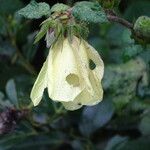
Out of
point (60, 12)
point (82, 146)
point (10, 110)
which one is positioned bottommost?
point (82, 146)

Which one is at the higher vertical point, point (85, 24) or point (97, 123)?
point (85, 24)

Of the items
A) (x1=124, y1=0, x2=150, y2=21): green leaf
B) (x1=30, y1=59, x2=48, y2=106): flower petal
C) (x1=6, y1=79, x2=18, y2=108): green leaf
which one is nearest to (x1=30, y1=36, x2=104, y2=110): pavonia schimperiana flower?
(x1=30, y1=59, x2=48, y2=106): flower petal

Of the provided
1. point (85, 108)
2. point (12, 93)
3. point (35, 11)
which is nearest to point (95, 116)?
point (85, 108)

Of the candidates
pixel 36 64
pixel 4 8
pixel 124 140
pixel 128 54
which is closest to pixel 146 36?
pixel 128 54

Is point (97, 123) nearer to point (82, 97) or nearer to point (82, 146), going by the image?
point (82, 146)

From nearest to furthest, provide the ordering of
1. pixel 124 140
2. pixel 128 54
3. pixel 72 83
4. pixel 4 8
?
pixel 72 83, pixel 128 54, pixel 124 140, pixel 4 8

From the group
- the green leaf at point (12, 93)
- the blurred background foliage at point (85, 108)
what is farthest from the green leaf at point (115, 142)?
the green leaf at point (12, 93)

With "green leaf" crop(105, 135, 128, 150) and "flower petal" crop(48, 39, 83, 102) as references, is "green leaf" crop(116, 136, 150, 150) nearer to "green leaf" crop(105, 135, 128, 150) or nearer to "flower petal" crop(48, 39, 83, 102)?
"green leaf" crop(105, 135, 128, 150)
